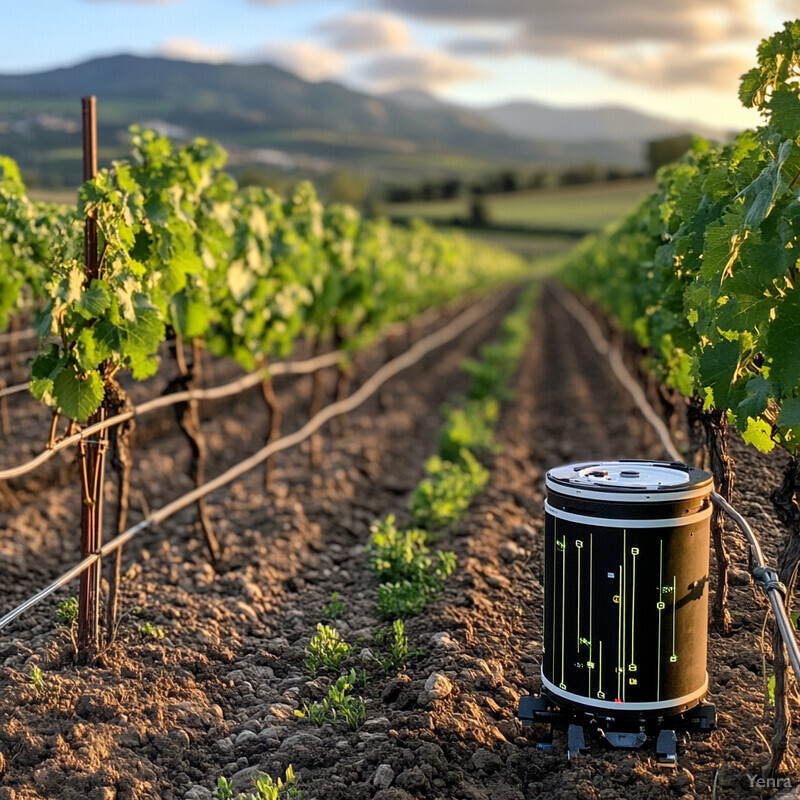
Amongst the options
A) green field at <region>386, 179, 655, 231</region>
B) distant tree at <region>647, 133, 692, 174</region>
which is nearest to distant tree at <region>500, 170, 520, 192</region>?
green field at <region>386, 179, 655, 231</region>

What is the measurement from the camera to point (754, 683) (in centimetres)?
402

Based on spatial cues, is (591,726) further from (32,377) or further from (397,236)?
(397,236)

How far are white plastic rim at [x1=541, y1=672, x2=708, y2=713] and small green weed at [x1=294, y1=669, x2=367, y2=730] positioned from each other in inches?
35.3

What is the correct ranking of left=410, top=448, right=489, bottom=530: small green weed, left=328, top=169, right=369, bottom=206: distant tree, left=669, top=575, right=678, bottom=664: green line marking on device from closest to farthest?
left=669, top=575, right=678, bottom=664: green line marking on device, left=410, top=448, right=489, bottom=530: small green weed, left=328, top=169, right=369, bottom=206: distant tree

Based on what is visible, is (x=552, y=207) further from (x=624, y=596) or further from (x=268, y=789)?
(x=268, y=789)

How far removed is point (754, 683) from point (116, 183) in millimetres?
4147

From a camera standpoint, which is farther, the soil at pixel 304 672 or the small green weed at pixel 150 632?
the small green weed at pixel 150 632

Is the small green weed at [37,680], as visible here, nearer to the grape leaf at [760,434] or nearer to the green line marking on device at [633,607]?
the green line marking on device at [633,607]

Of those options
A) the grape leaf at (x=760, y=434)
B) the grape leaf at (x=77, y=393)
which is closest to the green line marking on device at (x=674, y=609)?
the grape leaf at (x=760, y=434)

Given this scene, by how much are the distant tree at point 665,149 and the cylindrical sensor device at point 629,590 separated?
5.53 m

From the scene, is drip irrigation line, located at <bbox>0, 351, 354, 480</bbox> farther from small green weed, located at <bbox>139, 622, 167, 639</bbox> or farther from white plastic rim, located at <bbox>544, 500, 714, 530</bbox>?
white plastic rim, located at <bbox>544, 500, 714, 530</bbox>

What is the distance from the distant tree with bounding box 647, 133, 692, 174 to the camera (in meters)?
8.77

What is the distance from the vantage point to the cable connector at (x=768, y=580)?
3.43m

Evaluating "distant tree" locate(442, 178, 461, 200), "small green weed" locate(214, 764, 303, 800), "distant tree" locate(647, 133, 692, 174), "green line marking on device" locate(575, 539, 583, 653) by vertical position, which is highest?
"distant tree" locate(442, 178, 461, 200)
